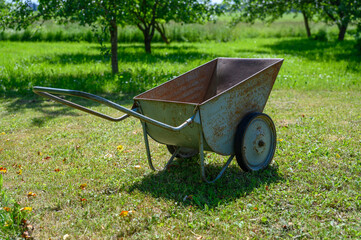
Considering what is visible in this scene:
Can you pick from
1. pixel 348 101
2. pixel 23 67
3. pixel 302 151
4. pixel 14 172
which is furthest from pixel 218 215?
pixel 23 67

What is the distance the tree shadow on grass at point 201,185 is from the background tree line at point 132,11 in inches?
177

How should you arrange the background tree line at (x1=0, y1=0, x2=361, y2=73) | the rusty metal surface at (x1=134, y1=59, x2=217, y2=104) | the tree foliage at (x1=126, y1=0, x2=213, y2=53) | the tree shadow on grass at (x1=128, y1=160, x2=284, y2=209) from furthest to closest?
the tree foliage at (x1=126, y1=0, x2=213, y2=53), the background tree line at (x1=0, y1=0, x2=361, y2=73), the rusty metal surface at (x1=134, y1=59, x2=217, y2=104), the tree shadow on grass at (x1=128, y1=160, x2=284, y2=209)

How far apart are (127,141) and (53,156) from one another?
1061 millimetres

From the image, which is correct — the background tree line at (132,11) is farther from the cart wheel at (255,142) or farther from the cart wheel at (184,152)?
the cart wheel at (255,142)

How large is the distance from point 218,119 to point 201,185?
0.71 metres

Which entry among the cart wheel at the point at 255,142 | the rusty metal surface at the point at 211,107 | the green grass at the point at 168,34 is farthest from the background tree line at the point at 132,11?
the cart wheel at the point at 255,142

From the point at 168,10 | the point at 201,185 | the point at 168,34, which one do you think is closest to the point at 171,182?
the point at 201,185

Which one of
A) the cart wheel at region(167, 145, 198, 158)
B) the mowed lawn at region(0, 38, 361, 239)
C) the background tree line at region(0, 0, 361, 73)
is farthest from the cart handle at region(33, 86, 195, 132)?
the background tree line at region(0, 0, 361, 73)

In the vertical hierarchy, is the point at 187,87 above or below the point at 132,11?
below

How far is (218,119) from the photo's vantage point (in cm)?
357

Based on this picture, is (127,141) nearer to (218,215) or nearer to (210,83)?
(210,83)

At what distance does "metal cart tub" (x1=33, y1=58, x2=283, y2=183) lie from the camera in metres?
3.48

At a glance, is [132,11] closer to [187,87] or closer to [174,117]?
[187,87]

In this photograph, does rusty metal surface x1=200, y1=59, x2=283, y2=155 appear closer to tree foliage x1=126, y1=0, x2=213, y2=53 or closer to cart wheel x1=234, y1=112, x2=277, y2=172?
cart wheel x1=234, y1=112, x2=277, y2=172
